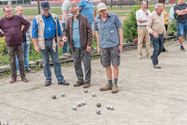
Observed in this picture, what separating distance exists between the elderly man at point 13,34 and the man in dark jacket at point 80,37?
4.12ft

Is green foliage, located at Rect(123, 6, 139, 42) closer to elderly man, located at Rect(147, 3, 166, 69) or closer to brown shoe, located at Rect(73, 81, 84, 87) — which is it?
elderly man, located at Rect(147, 3, 166, 69)

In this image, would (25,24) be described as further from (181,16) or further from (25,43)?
(181,16)

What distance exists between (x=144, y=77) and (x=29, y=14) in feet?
49.3

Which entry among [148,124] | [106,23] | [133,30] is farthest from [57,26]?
[133,30]

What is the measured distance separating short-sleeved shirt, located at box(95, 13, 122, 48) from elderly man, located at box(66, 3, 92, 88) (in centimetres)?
56

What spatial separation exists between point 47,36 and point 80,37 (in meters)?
0.77

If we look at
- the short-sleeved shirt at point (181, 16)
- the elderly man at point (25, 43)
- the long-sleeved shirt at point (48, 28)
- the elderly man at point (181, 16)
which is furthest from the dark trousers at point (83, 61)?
the short-sleeved shirt at point (181, 16)

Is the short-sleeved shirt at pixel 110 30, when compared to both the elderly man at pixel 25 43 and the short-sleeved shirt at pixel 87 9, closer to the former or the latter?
the elderly man at pixel 25 43

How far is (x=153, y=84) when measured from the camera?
10.2 metres

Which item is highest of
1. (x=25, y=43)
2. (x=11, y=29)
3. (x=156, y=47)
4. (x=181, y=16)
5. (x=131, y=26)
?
(x=11, y=29)

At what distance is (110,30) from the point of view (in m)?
9.46

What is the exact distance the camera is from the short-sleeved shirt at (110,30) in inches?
372

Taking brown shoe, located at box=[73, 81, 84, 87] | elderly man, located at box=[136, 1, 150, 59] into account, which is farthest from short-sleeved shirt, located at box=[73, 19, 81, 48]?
elderly man, located at box=[136, 1, 150, 59]

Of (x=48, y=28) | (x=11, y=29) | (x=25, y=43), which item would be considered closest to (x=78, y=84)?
(x=48, y=28)
